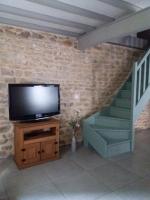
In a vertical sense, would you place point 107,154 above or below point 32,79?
below

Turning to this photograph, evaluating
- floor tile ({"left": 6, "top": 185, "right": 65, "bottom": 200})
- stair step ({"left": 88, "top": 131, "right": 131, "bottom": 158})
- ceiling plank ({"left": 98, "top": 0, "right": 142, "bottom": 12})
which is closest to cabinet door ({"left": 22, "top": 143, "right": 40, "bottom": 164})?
floor tile ({"left": 6, "top": 185, "right": 65, "bottom": 200})

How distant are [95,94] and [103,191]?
261cm

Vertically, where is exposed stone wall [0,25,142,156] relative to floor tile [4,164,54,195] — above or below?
above

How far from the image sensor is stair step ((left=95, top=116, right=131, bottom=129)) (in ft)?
12.9

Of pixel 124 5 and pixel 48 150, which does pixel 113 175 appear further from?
pixel 124 5

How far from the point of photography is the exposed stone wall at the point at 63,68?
10.8 feet

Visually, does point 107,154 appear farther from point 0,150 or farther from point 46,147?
point 0,150

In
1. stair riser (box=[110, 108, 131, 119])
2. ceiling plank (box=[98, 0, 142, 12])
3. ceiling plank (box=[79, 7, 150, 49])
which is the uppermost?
ceiling plank (box=[98, 0, 142, 12])

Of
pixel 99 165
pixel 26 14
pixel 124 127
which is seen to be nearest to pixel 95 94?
pixel 124 127

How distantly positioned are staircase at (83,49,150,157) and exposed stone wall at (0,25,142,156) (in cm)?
41

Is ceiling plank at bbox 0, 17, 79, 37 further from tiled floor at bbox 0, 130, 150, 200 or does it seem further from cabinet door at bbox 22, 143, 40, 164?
tiled floor at bbox 0, 130, 150, 200

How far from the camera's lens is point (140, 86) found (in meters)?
4.05

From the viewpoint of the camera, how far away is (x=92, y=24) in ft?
10.7

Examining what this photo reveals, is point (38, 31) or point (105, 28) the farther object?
point (38, 31)
